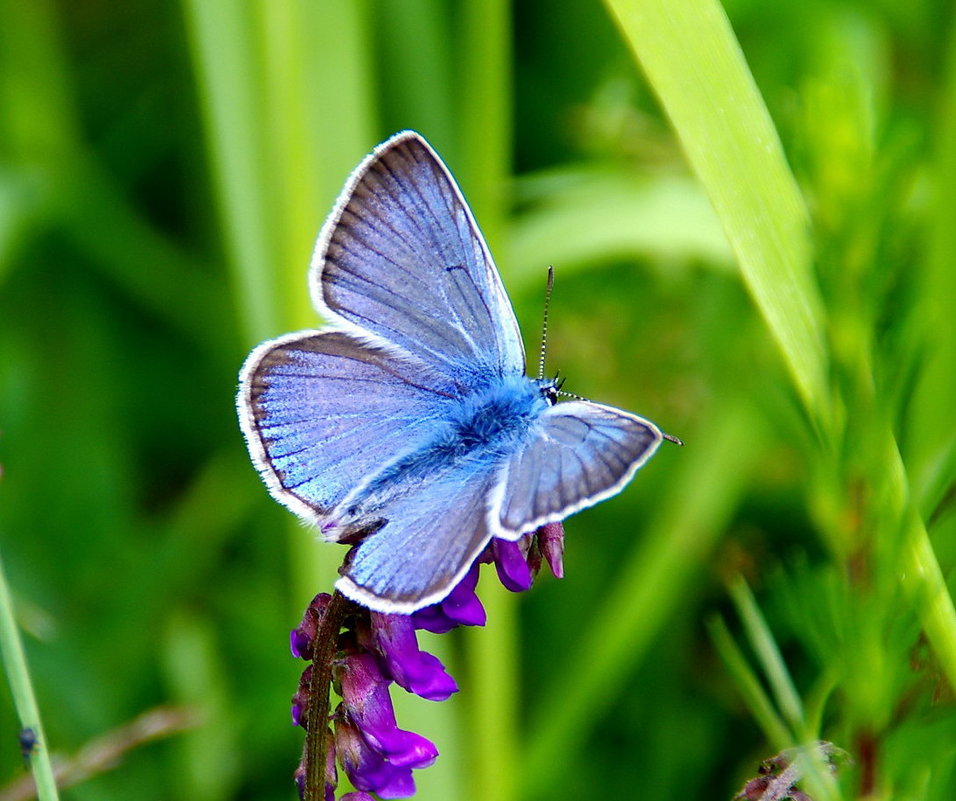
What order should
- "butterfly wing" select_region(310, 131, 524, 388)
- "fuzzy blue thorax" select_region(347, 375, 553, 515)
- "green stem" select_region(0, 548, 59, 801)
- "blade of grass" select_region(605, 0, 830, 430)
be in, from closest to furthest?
1. "green stem" select_region(0, 548, 59, 801)
2. "blade of grass" select_region(605, 0, 830, 430)
3. "fuzzy blue thorax" select_region(347, 375, 553, 515)
4. "butterfly wing" select_region(310, 131, 524, 388)

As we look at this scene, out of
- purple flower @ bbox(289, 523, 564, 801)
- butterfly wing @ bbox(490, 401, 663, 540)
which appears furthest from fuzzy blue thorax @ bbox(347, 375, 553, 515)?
purple flower @ bbox(289, 523, 564, 801)

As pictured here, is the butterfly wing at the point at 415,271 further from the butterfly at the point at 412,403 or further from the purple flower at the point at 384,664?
the purple flower at the point at 384,664

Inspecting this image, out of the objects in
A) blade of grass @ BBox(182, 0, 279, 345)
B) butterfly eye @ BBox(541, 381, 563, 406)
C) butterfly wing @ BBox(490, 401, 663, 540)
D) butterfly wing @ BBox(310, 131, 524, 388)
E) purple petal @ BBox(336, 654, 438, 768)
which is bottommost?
purple petal @ BBox(336, 654, 438, 768)

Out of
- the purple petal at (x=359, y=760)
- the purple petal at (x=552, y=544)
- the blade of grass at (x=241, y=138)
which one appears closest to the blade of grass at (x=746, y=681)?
the purple petal at (x=552, y=544)

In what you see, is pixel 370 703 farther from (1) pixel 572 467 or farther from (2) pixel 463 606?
(1) pixel 572 467

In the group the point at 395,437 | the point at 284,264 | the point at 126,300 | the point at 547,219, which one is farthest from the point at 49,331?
the point at 395,437

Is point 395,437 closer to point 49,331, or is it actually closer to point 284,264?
point 284,264

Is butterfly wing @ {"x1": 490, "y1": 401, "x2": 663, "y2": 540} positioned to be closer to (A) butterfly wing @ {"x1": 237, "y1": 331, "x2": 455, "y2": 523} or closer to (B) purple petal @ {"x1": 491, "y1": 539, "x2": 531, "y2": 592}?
(B) purple petal @ {"x1": 491, "y1": 539, "x2": 531, "y2": 592}
